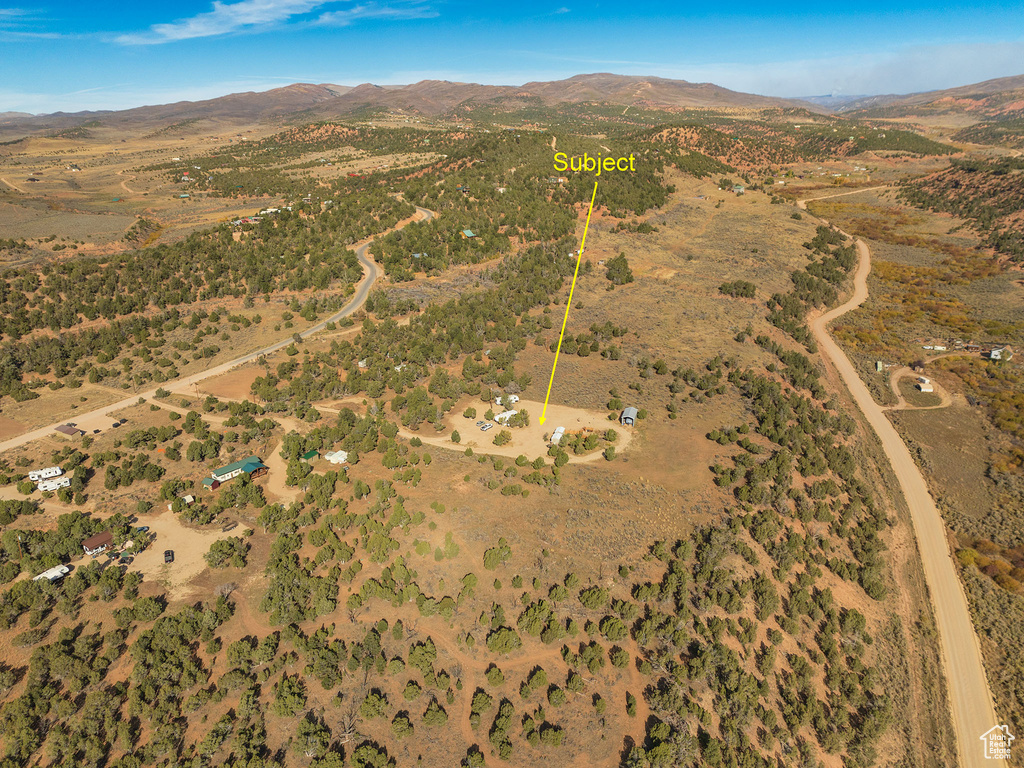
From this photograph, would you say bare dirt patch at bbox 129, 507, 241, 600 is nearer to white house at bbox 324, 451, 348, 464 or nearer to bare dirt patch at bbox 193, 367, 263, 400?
white house at bbox 324, 451, 348, 464

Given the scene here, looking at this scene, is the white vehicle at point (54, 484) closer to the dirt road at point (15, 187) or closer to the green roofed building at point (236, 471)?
the green roofed building at point (236, 471)

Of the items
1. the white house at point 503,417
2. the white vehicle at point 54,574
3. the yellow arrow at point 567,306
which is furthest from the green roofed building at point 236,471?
the yellow arrow at point 567,306

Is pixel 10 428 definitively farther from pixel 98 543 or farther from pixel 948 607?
pixel 948 607

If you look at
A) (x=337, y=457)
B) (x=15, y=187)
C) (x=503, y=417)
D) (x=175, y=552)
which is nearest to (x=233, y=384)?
(x=337, y=457)

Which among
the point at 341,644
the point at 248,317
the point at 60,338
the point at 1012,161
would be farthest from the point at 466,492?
the point at 1012,161

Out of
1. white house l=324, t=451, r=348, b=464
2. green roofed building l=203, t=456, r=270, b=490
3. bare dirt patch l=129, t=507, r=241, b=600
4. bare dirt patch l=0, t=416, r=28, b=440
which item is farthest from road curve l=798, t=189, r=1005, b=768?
bare dirt patch l=0, t=416, r=28, b=440
